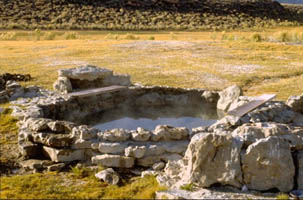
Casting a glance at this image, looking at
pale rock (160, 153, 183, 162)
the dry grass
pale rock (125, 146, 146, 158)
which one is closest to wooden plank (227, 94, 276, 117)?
pale rock (160, 153, 183, 162)

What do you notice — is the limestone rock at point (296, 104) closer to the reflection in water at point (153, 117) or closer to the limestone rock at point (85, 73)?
the reflection in water at point (153, 117)

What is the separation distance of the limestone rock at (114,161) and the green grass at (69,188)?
43cm

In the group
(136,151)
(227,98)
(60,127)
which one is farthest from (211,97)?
(60,127)

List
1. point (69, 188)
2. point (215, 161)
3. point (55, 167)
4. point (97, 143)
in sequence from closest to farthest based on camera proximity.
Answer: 1. point (215, 161)
2. point (69, 188)
3. point (55, 167)
4. point (97, 143)

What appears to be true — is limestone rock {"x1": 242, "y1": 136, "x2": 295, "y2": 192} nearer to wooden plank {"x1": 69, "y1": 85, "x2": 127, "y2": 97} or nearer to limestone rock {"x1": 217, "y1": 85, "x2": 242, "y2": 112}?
limestone rock {"x1": 217, "y1": 85, "x2": 242, "y2": 112}

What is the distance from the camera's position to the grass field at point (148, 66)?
679cm

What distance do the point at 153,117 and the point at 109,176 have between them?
3688mm

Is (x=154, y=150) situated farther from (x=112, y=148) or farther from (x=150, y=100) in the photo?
(x=150, y=100)

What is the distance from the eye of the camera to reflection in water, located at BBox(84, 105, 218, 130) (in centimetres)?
999

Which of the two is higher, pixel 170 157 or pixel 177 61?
pixel 177 61

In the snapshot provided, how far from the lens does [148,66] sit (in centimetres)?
1853

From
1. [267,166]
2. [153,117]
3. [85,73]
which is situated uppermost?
[85,73]

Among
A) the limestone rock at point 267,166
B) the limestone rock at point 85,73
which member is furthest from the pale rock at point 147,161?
the limestone rock at point 85,73

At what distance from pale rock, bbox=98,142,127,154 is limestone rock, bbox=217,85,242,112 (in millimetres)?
3800
